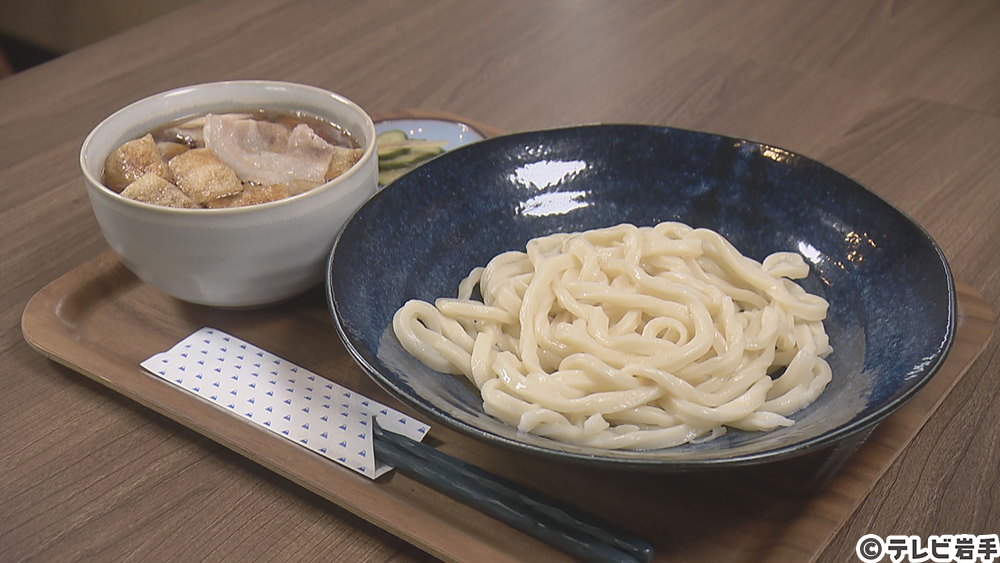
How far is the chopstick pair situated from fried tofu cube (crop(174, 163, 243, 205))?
1.23 ft

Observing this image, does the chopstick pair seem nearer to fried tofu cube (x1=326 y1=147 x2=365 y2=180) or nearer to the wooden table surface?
the wooden table surface

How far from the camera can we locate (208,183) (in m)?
1.03

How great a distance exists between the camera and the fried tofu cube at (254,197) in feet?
3.34

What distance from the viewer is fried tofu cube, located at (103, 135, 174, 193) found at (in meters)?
1.05

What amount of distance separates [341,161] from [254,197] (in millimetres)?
129

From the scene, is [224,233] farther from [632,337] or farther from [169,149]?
[632,337]

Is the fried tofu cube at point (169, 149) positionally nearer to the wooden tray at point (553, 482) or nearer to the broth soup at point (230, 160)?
the broth soup at point (230, 160)

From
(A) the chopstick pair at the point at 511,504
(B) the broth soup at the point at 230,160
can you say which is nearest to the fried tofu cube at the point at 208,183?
(B) the broth soup at the point at 230,160

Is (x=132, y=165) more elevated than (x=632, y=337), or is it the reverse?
(x=132, y=165)

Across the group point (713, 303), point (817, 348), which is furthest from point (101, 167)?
Result: point (817, 348)

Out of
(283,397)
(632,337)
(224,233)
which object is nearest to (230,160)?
(224,233)

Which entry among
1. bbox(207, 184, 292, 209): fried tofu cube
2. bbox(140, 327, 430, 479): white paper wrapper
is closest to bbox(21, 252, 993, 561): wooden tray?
bbox(140, 327, 430, 479): white paper wrapper

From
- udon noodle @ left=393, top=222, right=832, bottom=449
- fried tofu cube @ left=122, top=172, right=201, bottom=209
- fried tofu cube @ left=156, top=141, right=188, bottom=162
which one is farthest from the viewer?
fried tofu cube @ left=156, top=141, right=188, bottom=162

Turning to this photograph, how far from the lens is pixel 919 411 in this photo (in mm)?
933
